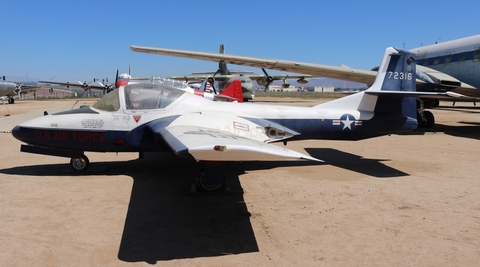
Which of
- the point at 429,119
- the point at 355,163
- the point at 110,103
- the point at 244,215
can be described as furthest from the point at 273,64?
the point at 244,215

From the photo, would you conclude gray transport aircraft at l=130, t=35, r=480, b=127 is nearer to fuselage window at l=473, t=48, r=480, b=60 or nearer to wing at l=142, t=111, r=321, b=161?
fuselage window at l=473, t=48, r=480, b=60

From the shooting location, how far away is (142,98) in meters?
7.83

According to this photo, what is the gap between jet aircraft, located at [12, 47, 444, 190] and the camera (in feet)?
23.9

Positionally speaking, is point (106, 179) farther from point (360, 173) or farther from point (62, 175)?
point (360, 173)

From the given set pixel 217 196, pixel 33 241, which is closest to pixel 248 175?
pixel 217 196

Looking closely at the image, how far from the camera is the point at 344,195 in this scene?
6.72 metres

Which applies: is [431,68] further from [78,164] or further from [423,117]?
[78,164]

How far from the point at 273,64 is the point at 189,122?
8.04 meters

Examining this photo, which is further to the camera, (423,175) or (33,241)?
(423,175)

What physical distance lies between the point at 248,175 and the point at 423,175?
418 cm

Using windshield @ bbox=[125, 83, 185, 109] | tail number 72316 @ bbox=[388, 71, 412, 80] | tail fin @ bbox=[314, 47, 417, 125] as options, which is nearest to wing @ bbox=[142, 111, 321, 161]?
windshield @ bbox=[125, 83, 185, 109]

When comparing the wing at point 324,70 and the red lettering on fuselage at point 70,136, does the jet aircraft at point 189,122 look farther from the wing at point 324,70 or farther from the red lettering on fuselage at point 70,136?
the wing at point 324,70

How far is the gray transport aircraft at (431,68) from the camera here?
45.6 ft

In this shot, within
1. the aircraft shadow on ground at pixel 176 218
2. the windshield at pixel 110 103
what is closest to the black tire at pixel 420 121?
the aircraft shadow on ground at pixel 176 218
